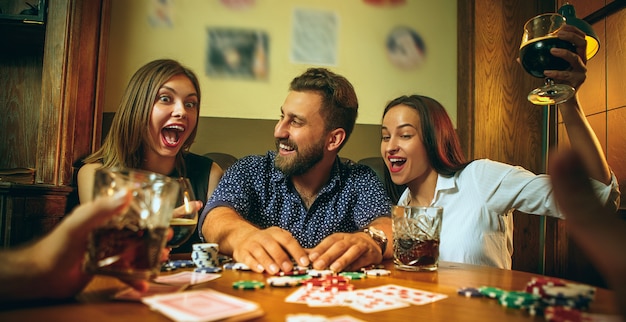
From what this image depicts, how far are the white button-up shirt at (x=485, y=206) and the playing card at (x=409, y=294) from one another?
0.97m

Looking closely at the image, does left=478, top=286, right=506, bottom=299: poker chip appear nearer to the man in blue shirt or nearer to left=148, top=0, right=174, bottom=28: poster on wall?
the man in blue shirt

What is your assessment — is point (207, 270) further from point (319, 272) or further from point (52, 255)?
point (52, 255)

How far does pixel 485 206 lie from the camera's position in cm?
184

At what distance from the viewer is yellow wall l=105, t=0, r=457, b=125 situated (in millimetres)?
3373

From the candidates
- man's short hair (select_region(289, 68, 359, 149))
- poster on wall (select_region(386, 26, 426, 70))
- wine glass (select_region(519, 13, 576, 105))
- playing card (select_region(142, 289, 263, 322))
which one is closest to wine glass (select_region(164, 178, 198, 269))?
playing card (select_region(142, 289, 263, 322))

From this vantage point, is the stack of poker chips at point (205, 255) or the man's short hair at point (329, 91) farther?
the man's short hair at point (329, 91)

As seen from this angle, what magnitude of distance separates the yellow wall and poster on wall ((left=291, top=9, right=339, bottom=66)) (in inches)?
1.8

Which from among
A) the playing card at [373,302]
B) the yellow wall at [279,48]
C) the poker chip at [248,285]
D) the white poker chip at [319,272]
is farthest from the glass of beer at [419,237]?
the yellow wall at [279,48]

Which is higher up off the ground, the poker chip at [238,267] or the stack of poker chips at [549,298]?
the stack of poker chips at [549,298]

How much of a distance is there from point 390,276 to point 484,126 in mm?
2703

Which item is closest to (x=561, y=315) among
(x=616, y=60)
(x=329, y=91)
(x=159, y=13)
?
(x=329, y=91)

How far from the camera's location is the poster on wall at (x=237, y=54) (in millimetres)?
3531

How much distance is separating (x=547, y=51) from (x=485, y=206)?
26.4 inches

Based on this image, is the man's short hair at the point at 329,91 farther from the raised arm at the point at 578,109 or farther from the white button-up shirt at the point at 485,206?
the raised arm at the point at 578,109
